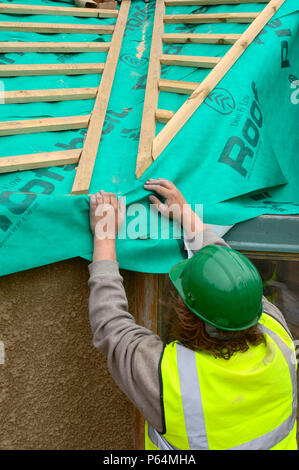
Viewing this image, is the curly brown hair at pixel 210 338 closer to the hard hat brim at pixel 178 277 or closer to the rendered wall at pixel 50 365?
the hard hat brim at pixel 178 277

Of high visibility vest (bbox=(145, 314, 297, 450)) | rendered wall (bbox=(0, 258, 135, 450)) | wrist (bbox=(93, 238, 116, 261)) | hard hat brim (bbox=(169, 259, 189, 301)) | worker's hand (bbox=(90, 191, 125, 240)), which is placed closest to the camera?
high visibility vest (bbox=(145, 314, 297, 450))

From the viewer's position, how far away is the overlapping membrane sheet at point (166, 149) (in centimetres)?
222

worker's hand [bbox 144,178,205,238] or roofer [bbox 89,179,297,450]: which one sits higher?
worker's hand [bbox 144,178,205,238]

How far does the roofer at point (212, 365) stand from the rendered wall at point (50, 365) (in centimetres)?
73

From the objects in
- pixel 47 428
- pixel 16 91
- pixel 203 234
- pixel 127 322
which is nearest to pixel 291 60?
pixel 203 234

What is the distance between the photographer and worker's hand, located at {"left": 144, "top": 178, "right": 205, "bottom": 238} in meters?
2.37

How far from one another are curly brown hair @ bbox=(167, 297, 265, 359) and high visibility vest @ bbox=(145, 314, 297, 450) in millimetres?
25

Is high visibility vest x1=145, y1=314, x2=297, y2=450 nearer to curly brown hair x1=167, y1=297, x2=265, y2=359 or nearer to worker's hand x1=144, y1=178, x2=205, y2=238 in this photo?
curly brown hair x1=167, y1=297, x2=265, y2=359

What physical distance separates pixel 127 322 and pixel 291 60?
117 inches

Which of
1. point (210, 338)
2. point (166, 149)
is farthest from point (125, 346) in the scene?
point (166, 149)

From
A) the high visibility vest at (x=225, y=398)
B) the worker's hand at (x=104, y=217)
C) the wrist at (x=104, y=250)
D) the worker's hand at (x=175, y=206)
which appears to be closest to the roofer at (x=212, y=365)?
the high visibility vest at (x=225, y=398)

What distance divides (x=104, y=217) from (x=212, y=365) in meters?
1.05

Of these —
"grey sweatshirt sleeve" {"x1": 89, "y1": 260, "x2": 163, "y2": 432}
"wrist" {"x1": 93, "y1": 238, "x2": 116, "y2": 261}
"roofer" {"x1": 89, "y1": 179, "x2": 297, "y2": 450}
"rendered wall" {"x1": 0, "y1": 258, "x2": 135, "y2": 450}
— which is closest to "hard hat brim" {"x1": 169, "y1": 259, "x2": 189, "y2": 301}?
"roofer" {"x1": 89, "y1": 179, "x2": 297, "y2": 450}

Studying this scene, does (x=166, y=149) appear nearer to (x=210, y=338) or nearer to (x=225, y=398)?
(x=210, y=338)
